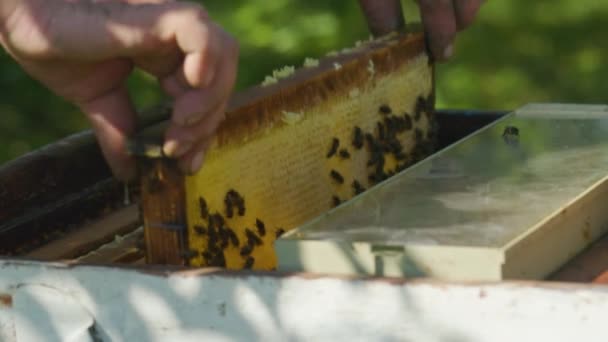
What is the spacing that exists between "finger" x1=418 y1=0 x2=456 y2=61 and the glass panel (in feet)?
1.14

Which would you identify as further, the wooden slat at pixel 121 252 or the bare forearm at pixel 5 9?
the wooden slat at pixel 121 252

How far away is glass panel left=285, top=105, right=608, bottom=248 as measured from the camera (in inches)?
107

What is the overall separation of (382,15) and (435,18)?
0.15 metres

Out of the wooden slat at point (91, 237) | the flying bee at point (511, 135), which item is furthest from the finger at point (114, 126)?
the flying bee at point (511, 135)

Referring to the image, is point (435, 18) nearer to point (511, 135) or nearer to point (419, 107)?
→ point (419, 107)

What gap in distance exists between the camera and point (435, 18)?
395 centimetres

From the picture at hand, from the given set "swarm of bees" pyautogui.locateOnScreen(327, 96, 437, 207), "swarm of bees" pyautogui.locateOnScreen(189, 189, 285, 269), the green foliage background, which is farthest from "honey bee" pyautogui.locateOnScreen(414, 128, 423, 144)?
the green foliage background

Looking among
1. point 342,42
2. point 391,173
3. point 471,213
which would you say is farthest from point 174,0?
point 342,42

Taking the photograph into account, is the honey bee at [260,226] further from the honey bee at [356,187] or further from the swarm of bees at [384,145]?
the honey bee at [356,187]

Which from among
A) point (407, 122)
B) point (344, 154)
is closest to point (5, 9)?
point (344, 154)

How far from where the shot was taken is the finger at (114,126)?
9.20 feet

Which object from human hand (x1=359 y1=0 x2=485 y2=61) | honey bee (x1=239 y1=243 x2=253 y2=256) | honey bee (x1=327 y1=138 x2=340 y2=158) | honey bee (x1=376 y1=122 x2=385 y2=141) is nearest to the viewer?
honey bee (x1=239 y1=243 x2=253 y2=256)

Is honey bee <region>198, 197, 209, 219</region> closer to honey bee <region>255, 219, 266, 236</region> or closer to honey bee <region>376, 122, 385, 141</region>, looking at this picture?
honey bee <region>255, 219, 266, 236</region>

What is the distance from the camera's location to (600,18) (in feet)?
21.8
